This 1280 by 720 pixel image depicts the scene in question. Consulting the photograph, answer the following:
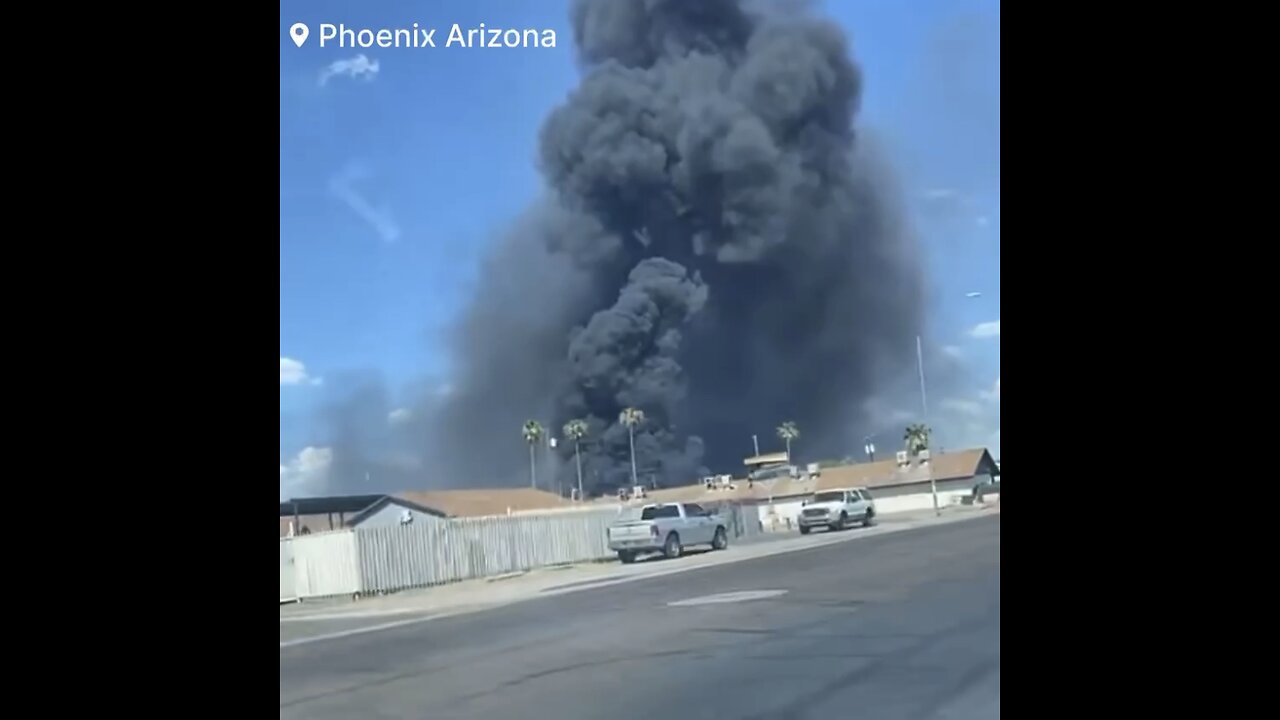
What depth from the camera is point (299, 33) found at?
335 centimetres

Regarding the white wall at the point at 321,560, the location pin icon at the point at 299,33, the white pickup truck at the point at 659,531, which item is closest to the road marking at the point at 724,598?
the white pickup truck at the point at 659,531

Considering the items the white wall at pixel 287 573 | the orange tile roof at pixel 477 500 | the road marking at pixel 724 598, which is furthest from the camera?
the road marking at pixel 724 598

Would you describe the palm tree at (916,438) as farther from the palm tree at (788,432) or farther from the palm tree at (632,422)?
the palm tree at (632,422)

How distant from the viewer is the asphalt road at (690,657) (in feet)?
11.0

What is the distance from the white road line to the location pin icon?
1763mm

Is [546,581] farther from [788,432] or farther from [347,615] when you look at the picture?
[788,432]

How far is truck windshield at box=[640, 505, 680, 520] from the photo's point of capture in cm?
347

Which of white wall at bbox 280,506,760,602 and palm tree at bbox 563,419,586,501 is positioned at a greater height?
palm tree at bbox 563,419,586,501

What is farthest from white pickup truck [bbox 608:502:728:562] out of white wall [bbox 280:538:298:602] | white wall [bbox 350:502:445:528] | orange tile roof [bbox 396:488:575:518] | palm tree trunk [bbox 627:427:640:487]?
white wall [bbox 280:538:298:602]

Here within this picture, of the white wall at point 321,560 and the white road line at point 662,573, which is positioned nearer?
the white wall at point 321,560

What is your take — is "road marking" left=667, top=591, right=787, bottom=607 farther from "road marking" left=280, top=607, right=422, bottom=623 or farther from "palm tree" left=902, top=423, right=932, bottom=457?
"road marking" left=280, top=607, right=422, bottom=623

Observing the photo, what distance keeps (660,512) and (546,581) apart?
0.42 meters

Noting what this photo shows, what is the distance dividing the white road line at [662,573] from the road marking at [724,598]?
0.10 metres
